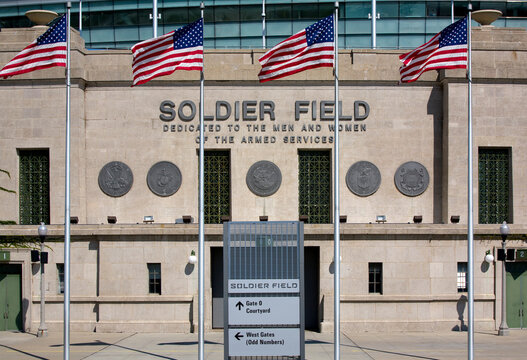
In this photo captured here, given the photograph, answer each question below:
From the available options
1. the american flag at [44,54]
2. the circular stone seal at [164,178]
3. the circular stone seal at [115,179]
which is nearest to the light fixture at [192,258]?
the circular stone seal at [164,178]

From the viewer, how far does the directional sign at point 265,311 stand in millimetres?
19500

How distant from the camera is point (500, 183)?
30.8 m

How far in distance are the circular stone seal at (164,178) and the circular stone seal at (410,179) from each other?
9194mm

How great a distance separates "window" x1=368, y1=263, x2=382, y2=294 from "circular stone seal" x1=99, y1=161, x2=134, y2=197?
10.5 m

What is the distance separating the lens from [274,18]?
58.3 meters

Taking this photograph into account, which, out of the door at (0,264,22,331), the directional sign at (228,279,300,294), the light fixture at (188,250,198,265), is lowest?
the door at (0,264,22,331)

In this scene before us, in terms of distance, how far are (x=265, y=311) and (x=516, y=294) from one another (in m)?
13.1

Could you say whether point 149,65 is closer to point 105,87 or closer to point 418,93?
point 105,87


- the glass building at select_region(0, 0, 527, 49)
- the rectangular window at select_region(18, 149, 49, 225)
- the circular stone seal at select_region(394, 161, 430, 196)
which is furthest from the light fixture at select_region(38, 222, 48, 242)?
the glass building at select_region(0, 0, 527, 49)

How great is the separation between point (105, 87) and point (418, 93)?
13.1 meters

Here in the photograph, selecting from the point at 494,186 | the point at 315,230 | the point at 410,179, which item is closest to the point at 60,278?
the point at 315,230

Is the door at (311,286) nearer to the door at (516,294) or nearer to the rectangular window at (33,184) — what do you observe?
the door at (516,294)

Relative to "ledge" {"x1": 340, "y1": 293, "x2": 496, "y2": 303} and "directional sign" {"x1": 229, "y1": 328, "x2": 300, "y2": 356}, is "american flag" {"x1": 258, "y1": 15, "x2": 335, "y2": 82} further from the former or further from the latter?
"ledge" {"x1": 340, "y1": 293, "x2": 496, "y2": 303}

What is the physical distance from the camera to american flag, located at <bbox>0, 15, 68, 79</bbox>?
68.9 ft
